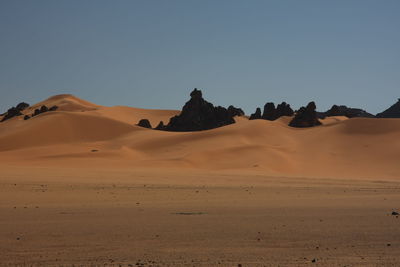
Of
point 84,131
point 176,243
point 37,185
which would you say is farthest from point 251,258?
point 84,131

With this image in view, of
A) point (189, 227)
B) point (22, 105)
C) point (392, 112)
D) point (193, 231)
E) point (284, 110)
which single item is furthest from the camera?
point (22, 105)

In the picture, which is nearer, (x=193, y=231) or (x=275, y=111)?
(x=193, y=231)

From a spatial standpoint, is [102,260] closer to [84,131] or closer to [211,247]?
[211,247]

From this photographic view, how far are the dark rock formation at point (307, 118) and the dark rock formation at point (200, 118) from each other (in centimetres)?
855

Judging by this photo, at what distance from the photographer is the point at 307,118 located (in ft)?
185

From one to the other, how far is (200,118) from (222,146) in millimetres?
14412

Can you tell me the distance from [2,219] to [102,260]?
427 centimetres

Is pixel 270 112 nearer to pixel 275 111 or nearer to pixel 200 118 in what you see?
pixel 275 111

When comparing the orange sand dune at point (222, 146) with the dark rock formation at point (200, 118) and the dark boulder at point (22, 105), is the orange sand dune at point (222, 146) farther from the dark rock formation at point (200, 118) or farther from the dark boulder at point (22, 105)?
the dark boulder at point (22, 105)

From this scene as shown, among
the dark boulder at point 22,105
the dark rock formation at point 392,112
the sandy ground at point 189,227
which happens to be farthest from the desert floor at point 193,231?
the dark rock formation at point 392,112

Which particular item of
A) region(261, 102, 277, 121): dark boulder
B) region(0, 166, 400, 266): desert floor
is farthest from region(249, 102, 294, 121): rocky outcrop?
region(0, 166, 400, 266): desert floor

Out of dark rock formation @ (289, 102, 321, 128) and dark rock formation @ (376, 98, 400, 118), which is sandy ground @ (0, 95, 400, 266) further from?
dark rock formation @ (376, 98, 400, 118)

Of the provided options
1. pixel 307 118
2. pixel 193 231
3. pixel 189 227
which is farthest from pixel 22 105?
pixel 193 231

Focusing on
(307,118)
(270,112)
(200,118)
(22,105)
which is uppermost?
(22,105)
